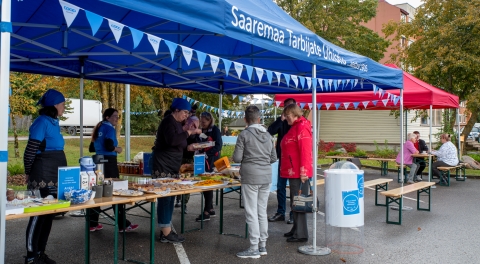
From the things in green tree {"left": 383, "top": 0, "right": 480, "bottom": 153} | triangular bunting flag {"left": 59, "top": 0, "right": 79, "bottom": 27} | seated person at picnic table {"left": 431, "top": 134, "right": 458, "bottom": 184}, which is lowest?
seated person at picnic table {"left": 431, "top": 134, "right": 458, "bottom": 184}

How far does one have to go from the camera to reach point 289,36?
17.6 feet

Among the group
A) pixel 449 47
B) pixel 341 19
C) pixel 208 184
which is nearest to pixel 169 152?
pixel 208 184

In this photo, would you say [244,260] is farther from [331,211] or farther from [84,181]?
[84,181]

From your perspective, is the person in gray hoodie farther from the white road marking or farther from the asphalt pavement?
the white road marking

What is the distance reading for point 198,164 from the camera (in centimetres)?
663

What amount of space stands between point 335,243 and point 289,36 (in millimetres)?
3023

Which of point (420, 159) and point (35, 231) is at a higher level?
point (420, 159)

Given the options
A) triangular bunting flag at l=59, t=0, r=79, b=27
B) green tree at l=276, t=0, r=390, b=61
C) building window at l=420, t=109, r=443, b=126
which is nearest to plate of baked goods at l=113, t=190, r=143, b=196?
triangular bunting flag at l=59, t=0, r=79, b=27

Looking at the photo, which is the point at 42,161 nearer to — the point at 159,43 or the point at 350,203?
the point at 159,43

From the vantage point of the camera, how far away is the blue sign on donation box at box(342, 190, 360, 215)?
554 cm

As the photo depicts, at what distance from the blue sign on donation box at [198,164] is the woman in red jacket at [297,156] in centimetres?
133

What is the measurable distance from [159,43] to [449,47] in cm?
1911

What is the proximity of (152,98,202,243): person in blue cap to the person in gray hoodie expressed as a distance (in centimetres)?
85

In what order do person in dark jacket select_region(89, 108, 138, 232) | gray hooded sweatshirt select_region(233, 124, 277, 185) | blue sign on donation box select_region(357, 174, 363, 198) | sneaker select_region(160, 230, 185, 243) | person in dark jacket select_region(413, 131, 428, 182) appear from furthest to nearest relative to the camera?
person in dark jacket select_region(413, 131, 428, 182) → person in dark jacket select_region(89, 108, 138, 232) → sneaker select_region(160, 230, 185, 243) → blue sign on donation box select_region(357, 174, 363, 198) → gray hooded sweatshirt select_region(233, 124, 277, 185)
